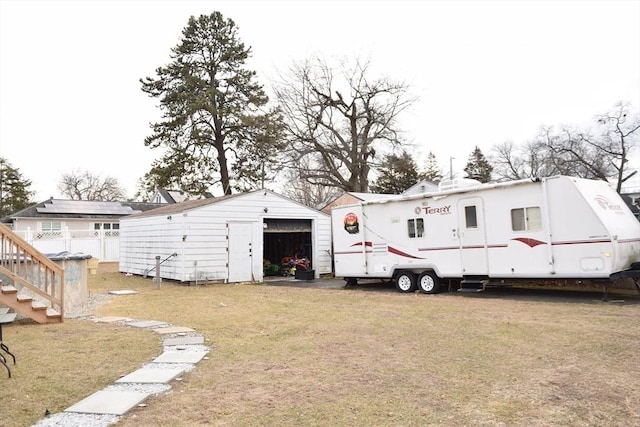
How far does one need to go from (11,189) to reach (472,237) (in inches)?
1634

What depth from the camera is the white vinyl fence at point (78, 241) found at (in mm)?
25766

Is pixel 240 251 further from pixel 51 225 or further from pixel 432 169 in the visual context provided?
pixel 432 169

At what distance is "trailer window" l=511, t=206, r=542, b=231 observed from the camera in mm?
10562

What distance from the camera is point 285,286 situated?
1498 cm

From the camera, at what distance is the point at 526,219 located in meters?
10.7

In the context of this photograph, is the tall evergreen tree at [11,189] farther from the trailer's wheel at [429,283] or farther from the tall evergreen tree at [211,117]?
the trailer's wheel at [429,283]

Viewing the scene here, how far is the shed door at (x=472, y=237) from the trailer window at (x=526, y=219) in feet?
2.38

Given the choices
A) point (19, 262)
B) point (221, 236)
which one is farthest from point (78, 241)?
point (19, 262)

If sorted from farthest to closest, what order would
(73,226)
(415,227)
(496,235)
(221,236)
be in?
(73,226) → (221,236) → (415,227) → (496,235)

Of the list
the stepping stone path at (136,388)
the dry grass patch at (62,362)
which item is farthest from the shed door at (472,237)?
the dry grass patch at (62,362)

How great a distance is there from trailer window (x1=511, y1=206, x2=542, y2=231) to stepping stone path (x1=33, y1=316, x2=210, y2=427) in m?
7.64

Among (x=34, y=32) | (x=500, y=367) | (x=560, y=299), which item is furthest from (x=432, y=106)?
(x=500, y=367)

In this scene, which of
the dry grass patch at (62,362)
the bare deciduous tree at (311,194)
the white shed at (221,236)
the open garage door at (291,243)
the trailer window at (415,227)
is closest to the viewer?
the dry grass patch at (62,362)

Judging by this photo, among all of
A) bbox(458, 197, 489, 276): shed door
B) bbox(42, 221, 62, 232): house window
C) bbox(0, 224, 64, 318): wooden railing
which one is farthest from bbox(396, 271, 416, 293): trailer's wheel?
bbox(42, 221, 62, 232): house window
